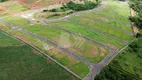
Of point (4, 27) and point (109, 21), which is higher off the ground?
point (4, 27)

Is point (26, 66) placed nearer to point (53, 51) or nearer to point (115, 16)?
point (53, 51)

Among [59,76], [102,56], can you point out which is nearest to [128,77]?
[102,56]

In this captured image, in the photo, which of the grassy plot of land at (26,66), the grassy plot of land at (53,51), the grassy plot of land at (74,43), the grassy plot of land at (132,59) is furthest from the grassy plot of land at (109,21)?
the grassy plot of land at (26,66)

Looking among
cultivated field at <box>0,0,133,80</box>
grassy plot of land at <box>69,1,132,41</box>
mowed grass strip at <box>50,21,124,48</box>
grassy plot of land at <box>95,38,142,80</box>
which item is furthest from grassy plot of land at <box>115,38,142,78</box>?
grassy plot of land at <box>69,1,132,41</box>

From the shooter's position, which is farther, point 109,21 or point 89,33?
point 109,21

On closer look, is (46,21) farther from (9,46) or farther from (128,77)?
(128,77)

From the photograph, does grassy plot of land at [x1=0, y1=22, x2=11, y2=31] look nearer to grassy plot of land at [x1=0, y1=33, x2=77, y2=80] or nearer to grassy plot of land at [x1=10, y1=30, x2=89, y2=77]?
grassy plot of land at [x1=10, y1=30, x2=89, y2=77]

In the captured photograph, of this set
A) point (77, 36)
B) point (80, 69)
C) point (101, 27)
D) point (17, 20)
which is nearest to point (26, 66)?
point (80, 69)
